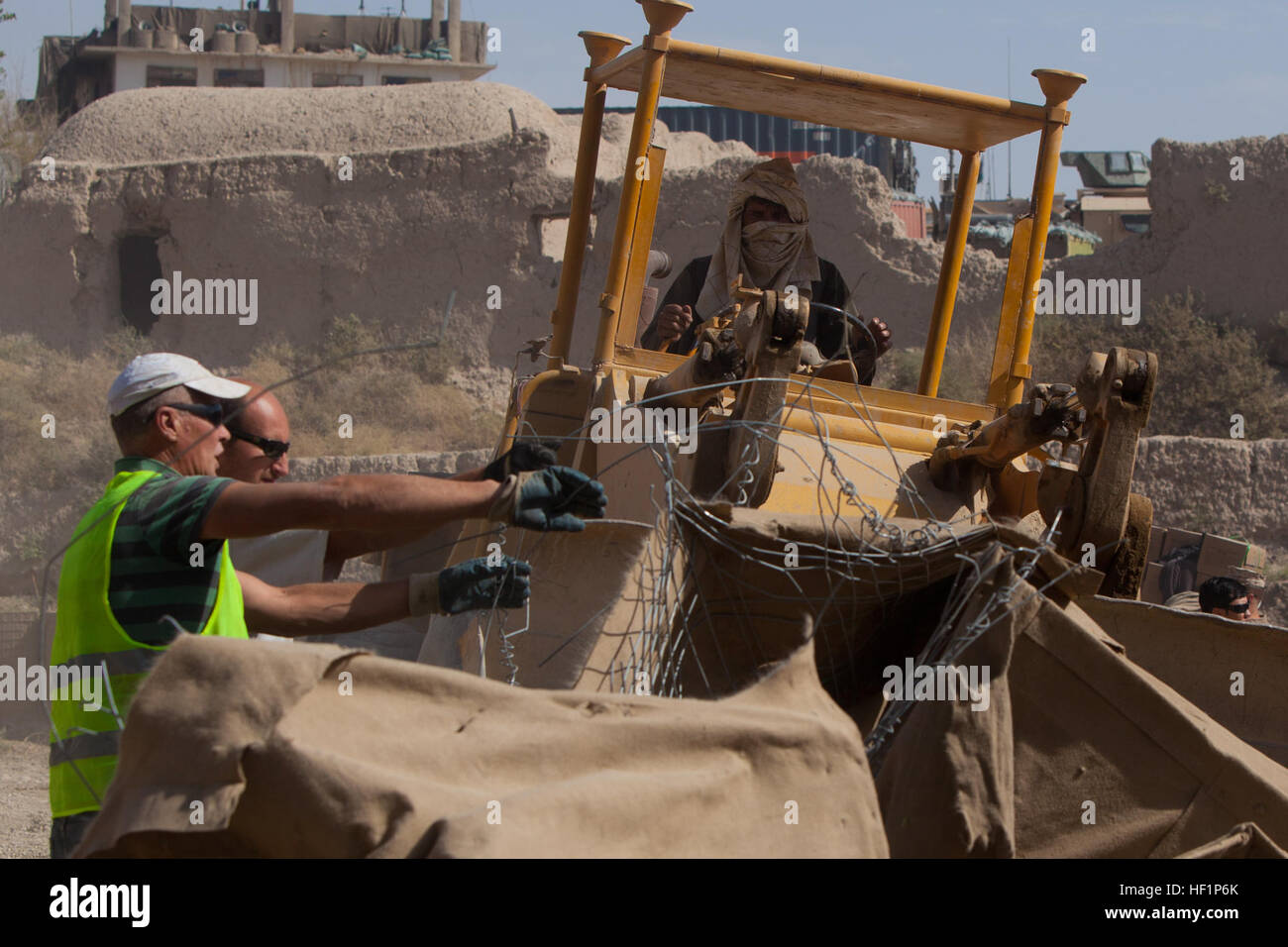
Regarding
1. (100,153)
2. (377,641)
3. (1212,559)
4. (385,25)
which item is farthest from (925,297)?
(385,25)

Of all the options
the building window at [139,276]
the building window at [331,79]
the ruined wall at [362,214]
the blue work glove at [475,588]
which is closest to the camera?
the blue work glove at [475,588]

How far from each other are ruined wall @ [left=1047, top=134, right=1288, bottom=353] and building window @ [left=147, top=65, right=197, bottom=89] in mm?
28841

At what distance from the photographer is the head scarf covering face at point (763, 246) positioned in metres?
5.55

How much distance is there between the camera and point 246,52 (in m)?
36.2

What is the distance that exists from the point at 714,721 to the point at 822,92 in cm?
366

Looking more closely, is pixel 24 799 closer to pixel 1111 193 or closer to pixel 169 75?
pixel 1111 193

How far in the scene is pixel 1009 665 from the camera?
3045 millimetres

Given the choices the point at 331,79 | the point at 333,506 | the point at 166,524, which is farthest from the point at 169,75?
the point at 333,506

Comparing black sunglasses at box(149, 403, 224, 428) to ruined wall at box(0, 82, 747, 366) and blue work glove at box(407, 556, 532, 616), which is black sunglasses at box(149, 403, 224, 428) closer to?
blue work glove at box(407, 556, 532, 616)

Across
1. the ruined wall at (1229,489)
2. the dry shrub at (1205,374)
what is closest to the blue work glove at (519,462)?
the ruined wall at (1229,489)

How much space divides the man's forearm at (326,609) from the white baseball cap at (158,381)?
63 cm

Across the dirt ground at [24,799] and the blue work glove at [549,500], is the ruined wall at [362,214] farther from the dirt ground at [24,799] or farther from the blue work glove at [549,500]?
the blue work glove at [549,500]

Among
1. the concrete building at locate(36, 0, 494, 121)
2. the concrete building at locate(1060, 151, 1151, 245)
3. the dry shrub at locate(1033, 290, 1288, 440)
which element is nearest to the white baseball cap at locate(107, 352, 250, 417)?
the dry shrub at locate(1033, 290, 1288, 440)
